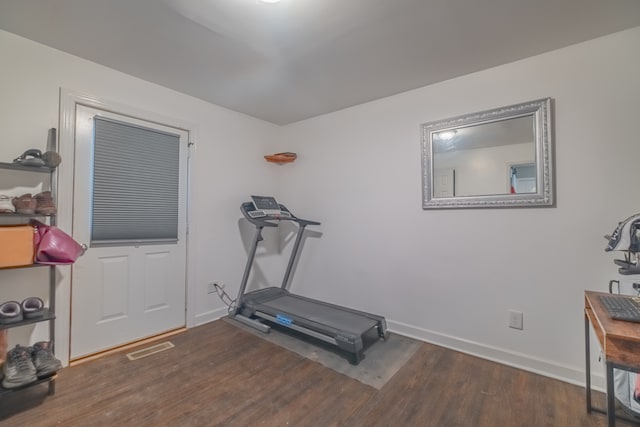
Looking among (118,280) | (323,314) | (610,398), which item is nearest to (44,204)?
(118,280)

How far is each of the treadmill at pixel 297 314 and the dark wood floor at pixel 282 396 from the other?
27cm

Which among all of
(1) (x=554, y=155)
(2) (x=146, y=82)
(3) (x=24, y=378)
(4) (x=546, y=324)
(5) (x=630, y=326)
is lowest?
(3) (x=24, y=378)

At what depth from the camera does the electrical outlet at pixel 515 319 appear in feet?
7.04

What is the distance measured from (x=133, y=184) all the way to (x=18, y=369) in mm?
1430

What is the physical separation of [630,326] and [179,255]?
3095 millimetres

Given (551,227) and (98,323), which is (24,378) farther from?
(551,227)

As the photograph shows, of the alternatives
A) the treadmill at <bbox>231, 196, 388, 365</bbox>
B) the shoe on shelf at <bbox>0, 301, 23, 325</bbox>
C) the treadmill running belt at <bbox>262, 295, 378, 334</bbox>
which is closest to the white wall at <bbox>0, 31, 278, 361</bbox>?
the shoe on shelf at <bbox>0, 301, 23, 325</bbox>

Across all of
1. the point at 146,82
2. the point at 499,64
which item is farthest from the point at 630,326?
the point at 146,82

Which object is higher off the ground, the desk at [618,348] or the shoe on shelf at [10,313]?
the desk at [618,348]

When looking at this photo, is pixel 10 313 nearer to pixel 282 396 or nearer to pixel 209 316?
pixel 209 316

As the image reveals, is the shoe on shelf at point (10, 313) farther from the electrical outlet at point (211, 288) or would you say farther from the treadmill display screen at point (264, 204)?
the treadmill display screen at point (264, 204)

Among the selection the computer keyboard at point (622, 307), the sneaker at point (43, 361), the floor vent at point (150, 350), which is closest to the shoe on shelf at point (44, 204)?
the sneaker at point (43, 361)

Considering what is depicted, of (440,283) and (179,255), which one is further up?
(179,255)

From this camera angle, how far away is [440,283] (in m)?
2.52
